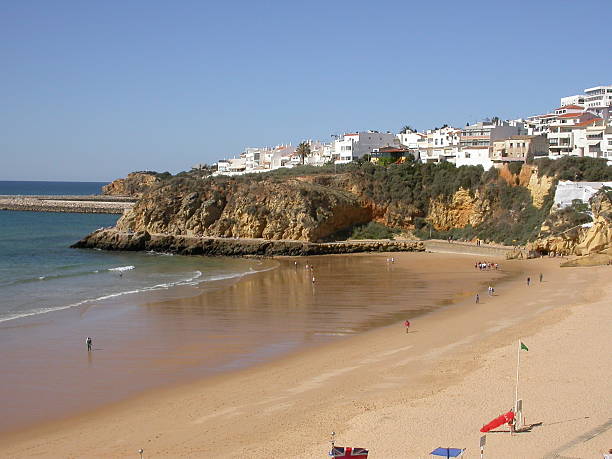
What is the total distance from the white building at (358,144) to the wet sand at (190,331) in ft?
123

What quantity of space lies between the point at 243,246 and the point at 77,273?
1327cm

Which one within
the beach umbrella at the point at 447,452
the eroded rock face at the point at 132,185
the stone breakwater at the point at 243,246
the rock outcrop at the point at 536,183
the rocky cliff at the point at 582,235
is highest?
the eroded rock face at the point at 132,185

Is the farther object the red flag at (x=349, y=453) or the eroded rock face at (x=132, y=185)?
the eroded rock face at (x=132, y=185)

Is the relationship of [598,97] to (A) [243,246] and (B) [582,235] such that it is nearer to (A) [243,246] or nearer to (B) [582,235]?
(B) [582,235]

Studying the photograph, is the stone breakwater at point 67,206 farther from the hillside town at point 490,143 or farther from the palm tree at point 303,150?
the palm tree at point 303,150

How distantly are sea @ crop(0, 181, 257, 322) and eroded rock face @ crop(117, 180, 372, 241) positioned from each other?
16.5 ft

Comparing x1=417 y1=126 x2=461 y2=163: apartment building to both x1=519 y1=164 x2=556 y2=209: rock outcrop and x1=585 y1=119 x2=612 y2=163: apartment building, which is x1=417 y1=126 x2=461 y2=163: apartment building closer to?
x1=519 y1=164 x2=556 y2=209: rock outcrop

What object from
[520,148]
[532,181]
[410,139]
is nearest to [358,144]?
[410,139]

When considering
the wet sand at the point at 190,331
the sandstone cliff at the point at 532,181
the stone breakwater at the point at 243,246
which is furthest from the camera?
the stone breakwater at the point at 243,246

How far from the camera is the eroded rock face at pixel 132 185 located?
117812mm

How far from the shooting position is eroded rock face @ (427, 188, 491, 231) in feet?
159

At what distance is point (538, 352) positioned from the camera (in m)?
18.5

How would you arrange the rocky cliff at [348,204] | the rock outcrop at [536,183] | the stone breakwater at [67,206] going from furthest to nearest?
the stone breakwater at [67,206]
the rocky cliff at [348,204]
the rock outcrop at [536,183]

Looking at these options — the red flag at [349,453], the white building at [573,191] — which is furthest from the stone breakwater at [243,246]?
the red flag at [349,453]
